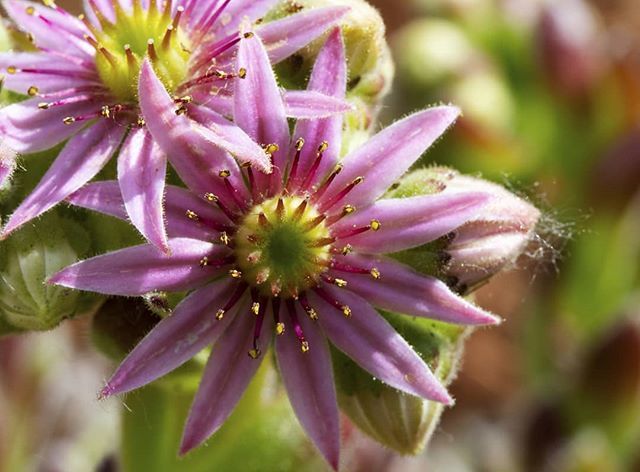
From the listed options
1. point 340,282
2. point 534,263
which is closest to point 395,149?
point 340,282

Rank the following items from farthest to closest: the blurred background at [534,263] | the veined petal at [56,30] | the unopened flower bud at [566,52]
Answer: the unopened flower bud at [566,52] < the blurred background at [534,263] < the veined petal at [56,30]

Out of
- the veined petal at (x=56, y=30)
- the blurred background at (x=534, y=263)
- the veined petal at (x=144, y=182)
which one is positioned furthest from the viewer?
the blurred background at (x=534, y=263)

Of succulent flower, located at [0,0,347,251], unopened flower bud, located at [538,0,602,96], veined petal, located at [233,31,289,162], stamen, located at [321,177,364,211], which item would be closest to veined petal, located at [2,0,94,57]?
succulent flower, located at [0,0,347,251]

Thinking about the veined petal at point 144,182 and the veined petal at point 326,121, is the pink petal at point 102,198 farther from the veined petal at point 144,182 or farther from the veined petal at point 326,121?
the veined petal at point 326,121

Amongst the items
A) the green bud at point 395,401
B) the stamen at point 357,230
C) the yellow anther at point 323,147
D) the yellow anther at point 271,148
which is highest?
the yellow anther at point 271,148

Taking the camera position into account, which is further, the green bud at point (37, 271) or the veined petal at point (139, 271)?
the green bud at point (37, 271)

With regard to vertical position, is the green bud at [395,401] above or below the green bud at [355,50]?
below

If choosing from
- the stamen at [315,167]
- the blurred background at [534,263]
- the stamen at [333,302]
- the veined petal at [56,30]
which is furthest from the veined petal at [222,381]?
the blurred background at [534,263]
